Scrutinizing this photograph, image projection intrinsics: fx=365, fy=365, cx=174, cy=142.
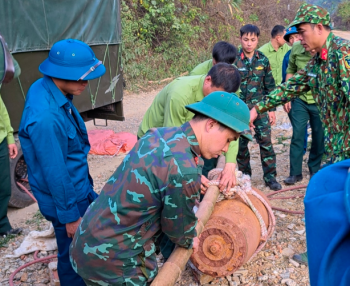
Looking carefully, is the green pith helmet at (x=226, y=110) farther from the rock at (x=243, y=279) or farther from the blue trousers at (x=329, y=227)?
the rock at (x=243, y=279)

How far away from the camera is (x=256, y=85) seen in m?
4.95

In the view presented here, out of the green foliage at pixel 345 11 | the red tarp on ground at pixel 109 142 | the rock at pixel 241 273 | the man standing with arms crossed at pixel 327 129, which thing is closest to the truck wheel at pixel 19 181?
the red tarp on ground at pixel 109 142

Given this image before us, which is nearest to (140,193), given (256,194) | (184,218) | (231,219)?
(184,218)

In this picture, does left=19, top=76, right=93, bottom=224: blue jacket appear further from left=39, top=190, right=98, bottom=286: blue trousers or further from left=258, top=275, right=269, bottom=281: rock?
left=258, top=275, right=269, bottom=281: rock

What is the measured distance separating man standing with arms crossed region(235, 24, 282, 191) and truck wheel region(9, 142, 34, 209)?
2.93 metres

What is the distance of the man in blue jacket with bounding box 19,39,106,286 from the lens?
2.32 metres

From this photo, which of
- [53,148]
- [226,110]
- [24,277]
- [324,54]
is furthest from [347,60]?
[24,277]

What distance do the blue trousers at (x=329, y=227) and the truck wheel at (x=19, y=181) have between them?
438 centimetres

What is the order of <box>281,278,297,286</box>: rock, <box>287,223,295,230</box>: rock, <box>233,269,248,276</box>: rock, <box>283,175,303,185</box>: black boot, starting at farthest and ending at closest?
1. <box>283,175,303,185</box>: black boot
2. <box>287,223,295,230</box>: rock
3. <box>233,269,248,276</box>: rock
4. <box>281,278,297,286</box>: rock

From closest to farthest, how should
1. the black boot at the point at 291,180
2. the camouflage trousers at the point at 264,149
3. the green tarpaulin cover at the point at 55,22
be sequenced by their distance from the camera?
the green tarpaulin cover at the point at 55,22 → the camouflage trousers at the point at 264,149 → the black boot at the point at 291,180

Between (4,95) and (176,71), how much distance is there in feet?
33.8

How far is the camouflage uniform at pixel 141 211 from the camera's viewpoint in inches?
67.8

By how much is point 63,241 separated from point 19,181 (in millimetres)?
2650

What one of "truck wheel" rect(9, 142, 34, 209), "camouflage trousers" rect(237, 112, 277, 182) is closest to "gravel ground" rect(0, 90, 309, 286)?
"truck wheel" rect(9, 142, 34, 209)
